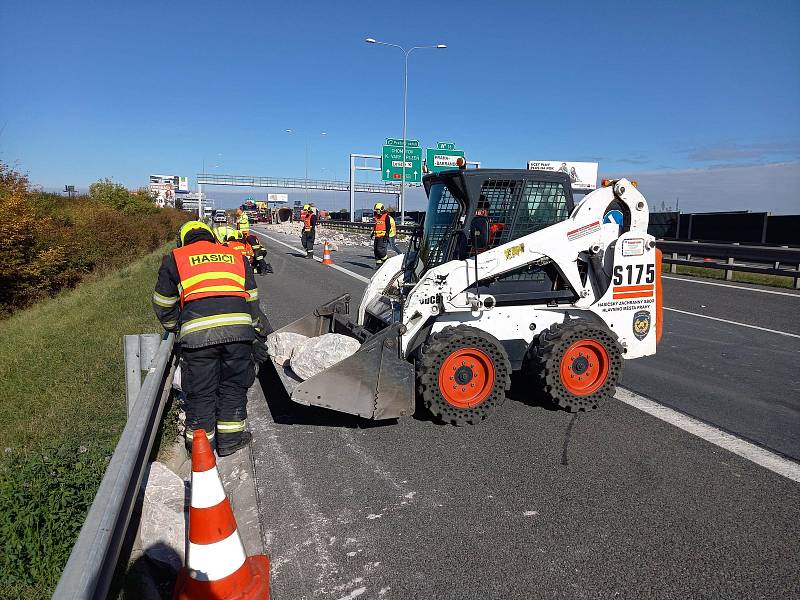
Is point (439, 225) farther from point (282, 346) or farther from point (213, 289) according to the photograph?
point (213, 289)

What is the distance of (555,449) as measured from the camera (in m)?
4.38

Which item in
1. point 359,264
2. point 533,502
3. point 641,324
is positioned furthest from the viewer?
point 359,264

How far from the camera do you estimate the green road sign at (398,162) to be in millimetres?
31328

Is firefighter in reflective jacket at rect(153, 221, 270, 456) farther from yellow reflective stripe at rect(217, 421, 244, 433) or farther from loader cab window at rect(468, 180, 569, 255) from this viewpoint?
loader cab window at rect(468, 180, 569, 255)

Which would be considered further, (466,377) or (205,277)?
(466,377)

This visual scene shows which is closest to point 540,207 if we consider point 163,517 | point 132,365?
point 132,365

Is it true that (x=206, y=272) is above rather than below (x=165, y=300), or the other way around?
above

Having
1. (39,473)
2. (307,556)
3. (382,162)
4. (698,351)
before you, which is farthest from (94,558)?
(382,162)

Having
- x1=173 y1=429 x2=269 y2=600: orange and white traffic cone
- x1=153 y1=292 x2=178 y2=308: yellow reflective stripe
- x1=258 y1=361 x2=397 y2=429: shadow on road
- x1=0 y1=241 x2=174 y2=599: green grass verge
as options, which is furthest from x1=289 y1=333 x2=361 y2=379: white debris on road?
x1=173 y1=429 x2=269 y2=600: orange and white traffic cone

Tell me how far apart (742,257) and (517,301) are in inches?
489

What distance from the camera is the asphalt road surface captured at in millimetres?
2855

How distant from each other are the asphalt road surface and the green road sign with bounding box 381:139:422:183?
26.7m

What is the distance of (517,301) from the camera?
5402 mm

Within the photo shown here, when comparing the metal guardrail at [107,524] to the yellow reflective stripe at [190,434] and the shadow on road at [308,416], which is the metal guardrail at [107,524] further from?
the shadow on road at [308,416]
